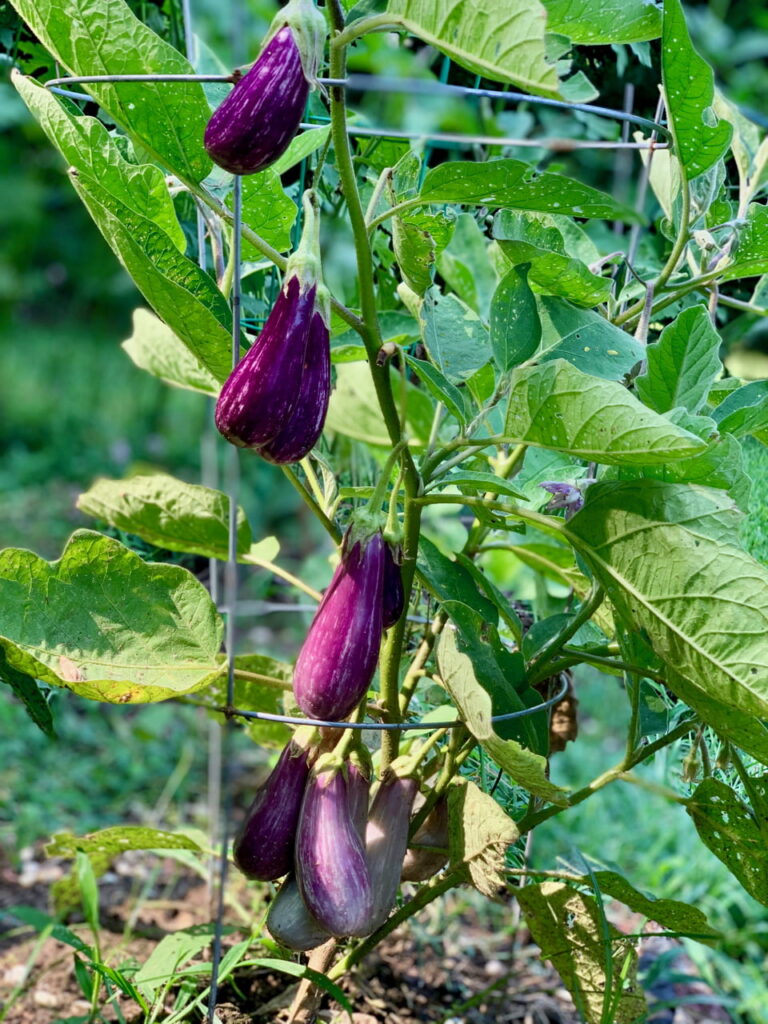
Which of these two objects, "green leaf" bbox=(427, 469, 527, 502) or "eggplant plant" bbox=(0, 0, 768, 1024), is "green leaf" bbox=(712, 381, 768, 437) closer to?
"eggplant plant" bbox=(0, 0, 768, 1024)

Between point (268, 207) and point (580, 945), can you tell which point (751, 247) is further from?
point (580, 945)

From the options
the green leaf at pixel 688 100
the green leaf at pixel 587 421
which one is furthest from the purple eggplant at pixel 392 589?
the green leaf at pixel 688 100

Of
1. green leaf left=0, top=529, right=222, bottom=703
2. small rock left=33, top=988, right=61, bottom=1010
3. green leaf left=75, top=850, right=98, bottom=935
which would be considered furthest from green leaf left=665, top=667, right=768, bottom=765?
small rock left=33, top=988, right=61, bottom=1010

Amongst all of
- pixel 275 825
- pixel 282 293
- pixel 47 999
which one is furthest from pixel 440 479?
pixel 47 999

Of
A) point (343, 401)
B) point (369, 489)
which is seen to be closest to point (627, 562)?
point (369, 489)

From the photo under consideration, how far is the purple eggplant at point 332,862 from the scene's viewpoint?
63cm

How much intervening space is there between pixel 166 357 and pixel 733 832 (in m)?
0.60

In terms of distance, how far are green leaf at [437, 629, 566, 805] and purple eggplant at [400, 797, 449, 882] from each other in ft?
0.54

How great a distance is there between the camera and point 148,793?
5.61 ft

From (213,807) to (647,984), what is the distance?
52cm

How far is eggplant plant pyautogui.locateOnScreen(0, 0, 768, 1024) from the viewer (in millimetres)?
551

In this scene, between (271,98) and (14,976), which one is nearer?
(271,98)

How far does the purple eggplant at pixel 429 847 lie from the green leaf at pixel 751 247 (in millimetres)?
441

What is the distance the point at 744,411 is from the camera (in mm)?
629
